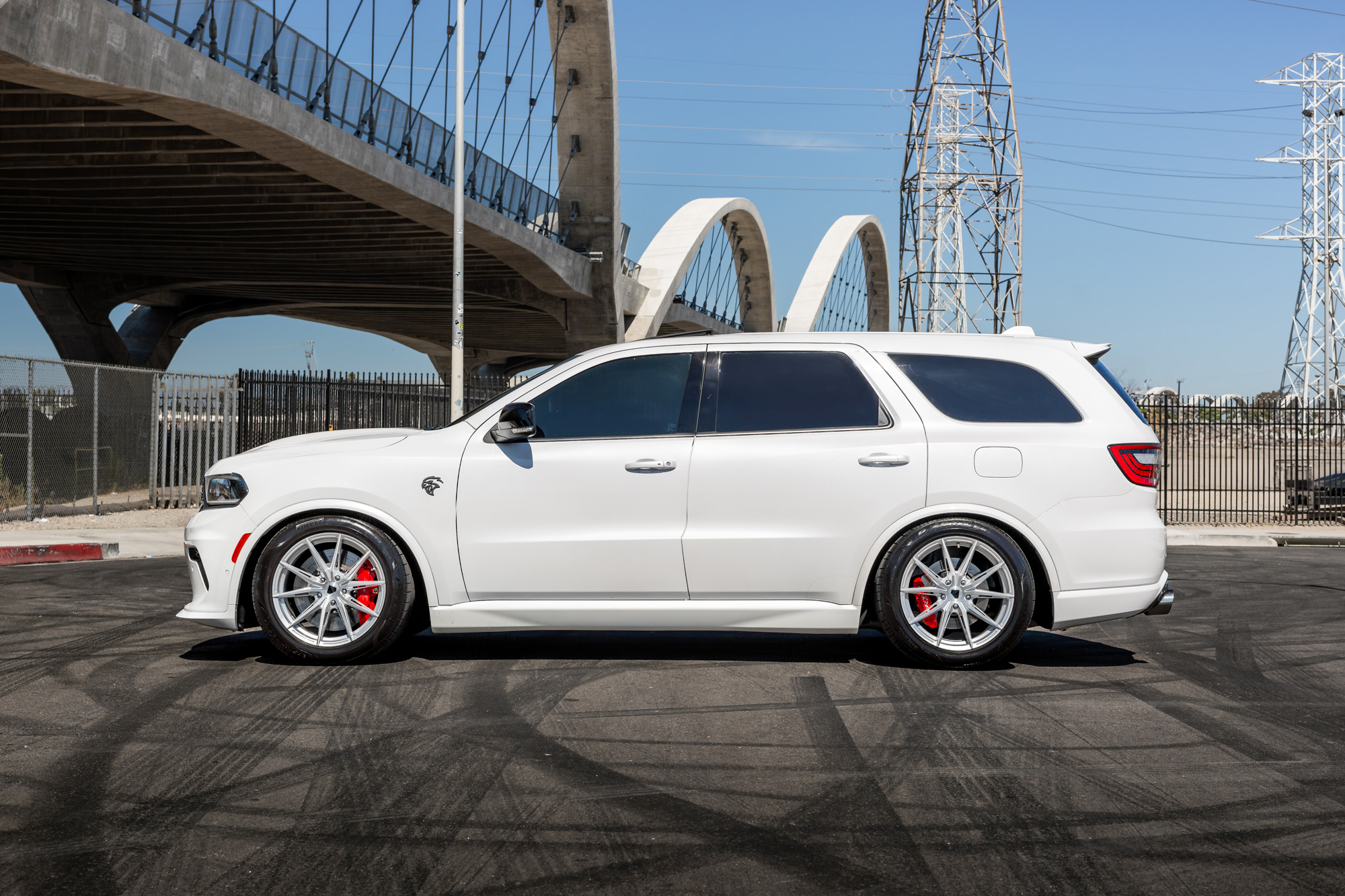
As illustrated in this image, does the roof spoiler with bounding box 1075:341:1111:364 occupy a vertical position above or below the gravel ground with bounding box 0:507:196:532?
above

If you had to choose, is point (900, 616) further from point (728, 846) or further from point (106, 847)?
point (106, 847)

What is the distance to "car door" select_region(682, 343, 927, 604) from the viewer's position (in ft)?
19.7

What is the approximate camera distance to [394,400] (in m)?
24.3

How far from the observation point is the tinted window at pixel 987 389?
20.5 feet

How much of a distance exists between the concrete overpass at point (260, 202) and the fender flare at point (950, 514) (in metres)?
12.4

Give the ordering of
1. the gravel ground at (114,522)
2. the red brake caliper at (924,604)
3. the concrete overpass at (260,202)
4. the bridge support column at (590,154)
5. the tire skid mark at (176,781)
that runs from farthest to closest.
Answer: the bridge support column at (590,154) → the concrete overpass at (260,202) → the gravel ground at (114,522) → the red brake caliper at (924,604) → the tire skid mark at (176,781)

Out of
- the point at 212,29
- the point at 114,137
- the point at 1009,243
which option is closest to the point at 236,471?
the point at 212,29

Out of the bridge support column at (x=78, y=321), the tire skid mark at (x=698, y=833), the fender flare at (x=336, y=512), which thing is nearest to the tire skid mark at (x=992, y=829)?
the tire skid mark at (x=698, y=833)

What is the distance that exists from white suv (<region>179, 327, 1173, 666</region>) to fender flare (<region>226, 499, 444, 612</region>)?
14mm

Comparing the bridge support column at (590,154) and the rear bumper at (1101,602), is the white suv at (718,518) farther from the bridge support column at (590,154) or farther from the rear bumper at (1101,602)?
the bridge support column at (590,154)

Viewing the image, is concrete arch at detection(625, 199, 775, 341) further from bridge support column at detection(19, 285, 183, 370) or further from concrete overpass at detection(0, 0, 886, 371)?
bridge support column at detection(19, 285, 183, 370)

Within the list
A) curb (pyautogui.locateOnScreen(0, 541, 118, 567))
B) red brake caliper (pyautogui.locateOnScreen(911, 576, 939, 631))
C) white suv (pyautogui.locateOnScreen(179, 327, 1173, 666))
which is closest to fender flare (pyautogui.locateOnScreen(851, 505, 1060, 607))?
white suv (pyautogui.locateOnScreen(179, 327, 1173, 666))

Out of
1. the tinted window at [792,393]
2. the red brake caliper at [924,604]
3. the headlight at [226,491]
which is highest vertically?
the tinted window at [792,393]

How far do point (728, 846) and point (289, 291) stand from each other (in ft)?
→ 149
